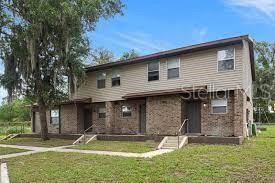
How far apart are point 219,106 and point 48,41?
1057cm

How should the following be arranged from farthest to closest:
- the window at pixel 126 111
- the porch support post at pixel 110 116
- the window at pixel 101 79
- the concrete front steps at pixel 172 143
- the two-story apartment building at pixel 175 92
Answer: the window at pixel 101 79 < the porch support post at pixel 110 116 < the window at pixel 126 111 < the two-story apartment building at pixel 175 92 < the concrete front steps at pixel 172 143

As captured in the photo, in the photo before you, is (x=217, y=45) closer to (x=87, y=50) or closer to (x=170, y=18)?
(x=170, y=18)

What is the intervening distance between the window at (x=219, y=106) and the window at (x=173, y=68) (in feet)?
8.77

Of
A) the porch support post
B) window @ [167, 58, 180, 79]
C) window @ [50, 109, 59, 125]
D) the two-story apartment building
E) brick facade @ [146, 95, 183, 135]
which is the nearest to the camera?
the two-story apartment building

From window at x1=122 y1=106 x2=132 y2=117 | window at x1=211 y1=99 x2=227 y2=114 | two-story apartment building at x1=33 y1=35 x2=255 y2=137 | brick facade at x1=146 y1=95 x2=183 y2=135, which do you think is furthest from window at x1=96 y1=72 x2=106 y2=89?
window at x1=211 y1=99 x2=227 y2=114

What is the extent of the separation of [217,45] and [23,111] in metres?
50.6

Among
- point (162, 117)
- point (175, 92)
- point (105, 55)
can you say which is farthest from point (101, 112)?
point (105, 55)

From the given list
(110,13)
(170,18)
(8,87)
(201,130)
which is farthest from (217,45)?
(8,87)

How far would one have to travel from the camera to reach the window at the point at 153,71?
20375mm

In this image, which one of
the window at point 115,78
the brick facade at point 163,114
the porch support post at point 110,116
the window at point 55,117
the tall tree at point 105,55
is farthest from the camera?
the tall tree at point 105,55

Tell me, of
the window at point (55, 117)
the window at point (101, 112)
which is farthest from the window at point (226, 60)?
the window at point (55, 117)

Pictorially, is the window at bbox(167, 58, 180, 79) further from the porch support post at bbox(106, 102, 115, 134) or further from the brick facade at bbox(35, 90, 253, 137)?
the porch support post at bbox(106, 102, 115, 134)

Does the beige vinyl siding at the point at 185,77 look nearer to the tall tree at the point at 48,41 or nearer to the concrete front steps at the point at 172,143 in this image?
the tall tree at the point at 48,41

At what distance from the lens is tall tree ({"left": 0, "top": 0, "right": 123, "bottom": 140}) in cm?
1783
